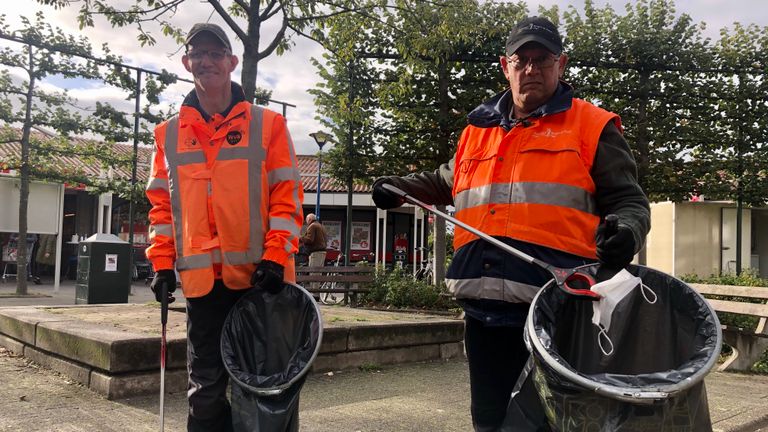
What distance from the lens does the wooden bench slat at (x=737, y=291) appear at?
6367 millimetres

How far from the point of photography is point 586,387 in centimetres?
146

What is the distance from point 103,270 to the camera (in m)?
8.61

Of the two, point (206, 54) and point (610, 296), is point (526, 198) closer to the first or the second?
point (610, 296)

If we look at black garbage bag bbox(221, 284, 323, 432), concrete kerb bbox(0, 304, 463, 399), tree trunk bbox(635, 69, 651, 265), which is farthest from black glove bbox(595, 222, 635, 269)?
tree trunk bbox(635, 69, 651, 265)

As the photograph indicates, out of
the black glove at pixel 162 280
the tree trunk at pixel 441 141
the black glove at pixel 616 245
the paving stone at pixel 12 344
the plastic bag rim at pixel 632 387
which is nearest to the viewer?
the plastic bag rim at pixel 632 387

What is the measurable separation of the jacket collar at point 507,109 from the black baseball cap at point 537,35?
0.15 meters

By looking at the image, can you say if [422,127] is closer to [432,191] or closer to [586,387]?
[432,191]

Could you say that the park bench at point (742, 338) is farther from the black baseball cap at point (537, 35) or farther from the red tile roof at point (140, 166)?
the red tile roof at point (140, 166)

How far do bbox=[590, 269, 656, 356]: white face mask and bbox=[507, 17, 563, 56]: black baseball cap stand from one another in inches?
33.0

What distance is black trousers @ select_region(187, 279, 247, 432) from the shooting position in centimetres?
272

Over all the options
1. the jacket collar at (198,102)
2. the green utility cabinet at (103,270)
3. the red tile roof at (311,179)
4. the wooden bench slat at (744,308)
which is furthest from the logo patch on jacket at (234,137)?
the red tile roof at (311,179)

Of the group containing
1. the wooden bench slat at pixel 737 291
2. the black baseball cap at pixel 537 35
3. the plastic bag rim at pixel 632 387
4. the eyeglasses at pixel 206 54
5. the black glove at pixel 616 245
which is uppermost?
the eyeglasses at pixel 206 54

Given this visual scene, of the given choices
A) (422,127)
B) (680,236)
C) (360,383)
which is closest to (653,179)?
(422,127)

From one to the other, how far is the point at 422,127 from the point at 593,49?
350cm
